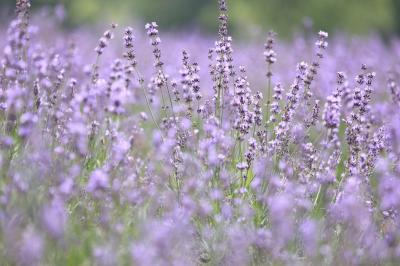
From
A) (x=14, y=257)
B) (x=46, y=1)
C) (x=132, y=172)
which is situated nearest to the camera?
(x=14, y=257)

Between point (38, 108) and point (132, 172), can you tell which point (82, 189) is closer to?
point (132, 172)

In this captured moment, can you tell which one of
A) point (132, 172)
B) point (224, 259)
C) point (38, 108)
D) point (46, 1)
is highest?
point (46, 1)

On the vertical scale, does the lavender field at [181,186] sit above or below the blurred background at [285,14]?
below

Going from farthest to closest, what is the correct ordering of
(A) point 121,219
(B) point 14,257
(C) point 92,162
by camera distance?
(C) point 92,162, (A) point 121,219, (B) point 14,257

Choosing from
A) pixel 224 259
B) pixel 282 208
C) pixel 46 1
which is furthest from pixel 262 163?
pixel 46 1

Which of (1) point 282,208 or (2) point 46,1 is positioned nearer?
(1) point 282,208

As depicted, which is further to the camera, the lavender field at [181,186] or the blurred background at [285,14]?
the blurred background at [285,14]

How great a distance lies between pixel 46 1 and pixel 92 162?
52.1ft

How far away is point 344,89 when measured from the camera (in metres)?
4.03

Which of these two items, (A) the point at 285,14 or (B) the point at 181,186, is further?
(A) the point at 285,14

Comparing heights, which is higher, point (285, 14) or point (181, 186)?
point (285, 14)

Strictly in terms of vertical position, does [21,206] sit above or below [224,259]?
above

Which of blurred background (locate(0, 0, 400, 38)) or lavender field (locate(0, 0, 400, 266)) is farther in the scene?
blurred background (locate(0, 0, 400, 38))

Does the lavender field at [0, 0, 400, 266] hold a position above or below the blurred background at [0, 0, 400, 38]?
below
